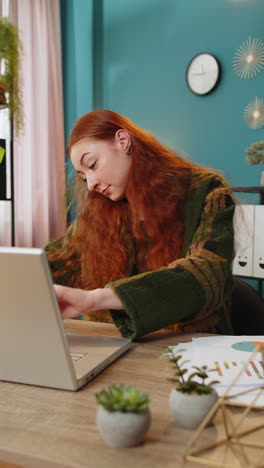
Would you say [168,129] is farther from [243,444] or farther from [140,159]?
[243,444]

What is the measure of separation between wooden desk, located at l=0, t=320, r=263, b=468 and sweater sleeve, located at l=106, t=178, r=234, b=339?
0.54ft

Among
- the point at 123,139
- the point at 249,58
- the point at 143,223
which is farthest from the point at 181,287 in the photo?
the point at 249,58

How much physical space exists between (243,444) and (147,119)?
2.95 meters

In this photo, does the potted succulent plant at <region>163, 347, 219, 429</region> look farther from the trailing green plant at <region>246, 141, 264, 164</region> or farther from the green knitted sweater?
the trailing green plant at <region>246, 141, 264, 164</region>

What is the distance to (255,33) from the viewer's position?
2.80 meters

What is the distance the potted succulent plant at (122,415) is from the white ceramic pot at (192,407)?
6cm

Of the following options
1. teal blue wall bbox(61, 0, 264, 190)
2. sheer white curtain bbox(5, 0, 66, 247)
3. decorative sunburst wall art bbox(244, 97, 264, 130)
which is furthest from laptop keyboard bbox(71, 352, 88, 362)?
decorative sunburst wall art bbox(244, 97, 264, 130)

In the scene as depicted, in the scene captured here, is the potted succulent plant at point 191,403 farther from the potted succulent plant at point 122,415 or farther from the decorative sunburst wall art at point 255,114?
the decorative sunburst wall art at point 255,114

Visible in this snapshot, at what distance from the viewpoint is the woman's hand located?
877mm

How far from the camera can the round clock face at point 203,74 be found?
2918 millimetres

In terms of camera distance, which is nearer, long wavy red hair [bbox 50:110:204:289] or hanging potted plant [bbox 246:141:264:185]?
long wavy red hair [bbox 50:110:204:289]

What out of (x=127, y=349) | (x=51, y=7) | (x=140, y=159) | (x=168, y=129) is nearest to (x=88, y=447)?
(x=127, y=349)

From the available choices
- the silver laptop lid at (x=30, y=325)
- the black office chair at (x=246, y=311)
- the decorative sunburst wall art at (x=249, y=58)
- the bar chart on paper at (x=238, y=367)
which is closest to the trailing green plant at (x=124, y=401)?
the silver laptop lid at (x=30, y=325)

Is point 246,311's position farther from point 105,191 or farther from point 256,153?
point 256,153
